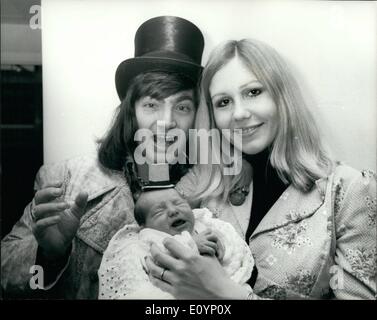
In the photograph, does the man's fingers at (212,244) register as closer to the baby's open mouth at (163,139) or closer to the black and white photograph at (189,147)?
the black and white photograph at (189,147)

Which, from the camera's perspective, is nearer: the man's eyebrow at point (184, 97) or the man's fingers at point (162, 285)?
the man's fingers at point (162, 285)

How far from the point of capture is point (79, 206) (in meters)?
2.74

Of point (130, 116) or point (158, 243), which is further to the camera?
point (130, 116)

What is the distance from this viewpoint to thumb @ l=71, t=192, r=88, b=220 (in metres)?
2.74

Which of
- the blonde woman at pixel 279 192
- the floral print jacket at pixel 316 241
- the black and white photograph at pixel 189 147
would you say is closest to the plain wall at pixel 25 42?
the black and white photograph at pixel 189 147

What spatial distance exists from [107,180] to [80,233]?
0.32 m

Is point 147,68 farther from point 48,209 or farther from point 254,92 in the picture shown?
point 48,209

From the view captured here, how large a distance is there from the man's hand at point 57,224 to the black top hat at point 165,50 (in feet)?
2.20

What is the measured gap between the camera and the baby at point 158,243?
8.59 feet

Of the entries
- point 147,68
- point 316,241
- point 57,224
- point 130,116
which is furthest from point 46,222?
point 316,241

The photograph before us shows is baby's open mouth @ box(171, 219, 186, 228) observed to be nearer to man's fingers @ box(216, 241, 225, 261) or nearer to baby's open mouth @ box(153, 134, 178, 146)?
man's fingers @ box(216, 241, 225, 261)
